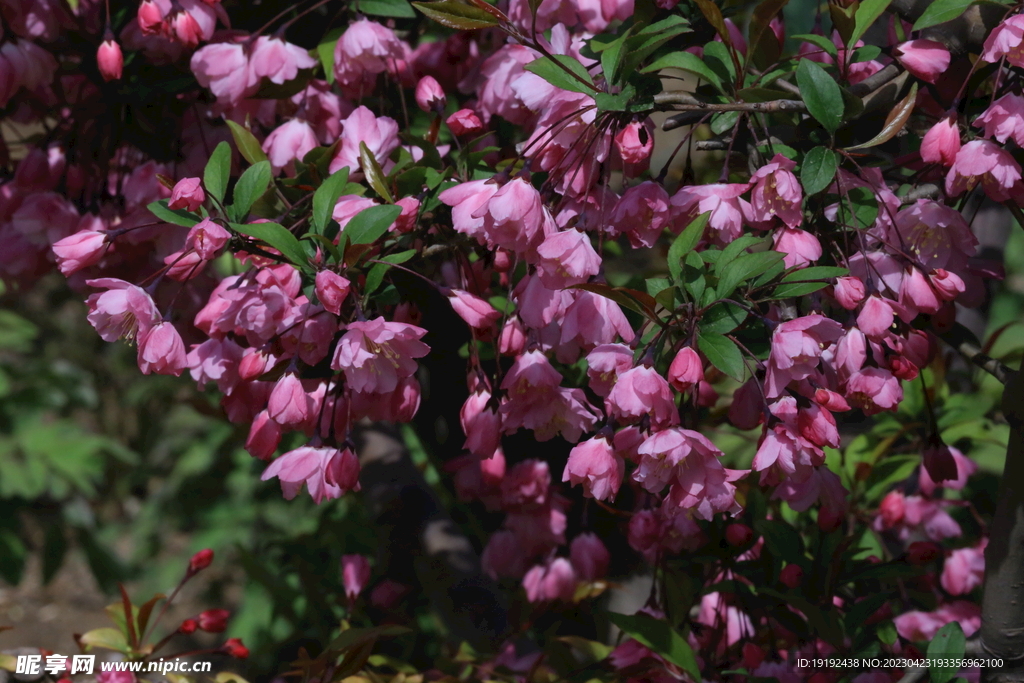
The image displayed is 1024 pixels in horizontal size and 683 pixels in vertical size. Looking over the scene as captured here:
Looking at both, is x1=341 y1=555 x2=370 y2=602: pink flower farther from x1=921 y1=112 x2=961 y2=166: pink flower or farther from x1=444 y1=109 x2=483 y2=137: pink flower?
x1=921 y1=112 x2=961 y2=166: pink flower

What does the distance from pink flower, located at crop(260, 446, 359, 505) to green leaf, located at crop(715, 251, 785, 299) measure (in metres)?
0.41

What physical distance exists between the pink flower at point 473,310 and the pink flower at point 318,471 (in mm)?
187

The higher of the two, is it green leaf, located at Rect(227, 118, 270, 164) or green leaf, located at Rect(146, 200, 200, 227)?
green leaf, located at Rect(146, 200, 200, 227)

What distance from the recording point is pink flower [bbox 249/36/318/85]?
1.03 m

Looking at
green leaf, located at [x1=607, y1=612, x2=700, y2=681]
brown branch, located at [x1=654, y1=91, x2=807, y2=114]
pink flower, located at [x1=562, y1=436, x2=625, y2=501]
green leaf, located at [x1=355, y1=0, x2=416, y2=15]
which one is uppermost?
green leaf, located at [x1=355, y1=0, x2=416, y2=15]

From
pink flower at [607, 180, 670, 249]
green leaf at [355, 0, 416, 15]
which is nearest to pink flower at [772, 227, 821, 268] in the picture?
pink flower at [607, 180, 670, 249]

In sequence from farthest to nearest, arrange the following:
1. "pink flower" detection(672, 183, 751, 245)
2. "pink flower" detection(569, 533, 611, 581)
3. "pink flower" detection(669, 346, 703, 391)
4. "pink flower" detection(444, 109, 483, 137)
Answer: "pink flower" detection(569, 533, 611, 581) → "pink flower" detection(444, 109, 483, 137) → "pink flower" detection(672, 183, 751, 245) → "pink flower" detection(669, 346, 703, 391)

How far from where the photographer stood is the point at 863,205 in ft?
2.71

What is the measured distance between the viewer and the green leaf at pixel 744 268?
72 cm

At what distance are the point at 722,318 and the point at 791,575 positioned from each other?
0.58m

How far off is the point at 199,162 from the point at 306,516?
1.88 m

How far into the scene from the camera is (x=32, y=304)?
4.22m

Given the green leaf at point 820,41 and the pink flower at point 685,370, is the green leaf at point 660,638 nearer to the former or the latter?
the pink flower at point 685,370

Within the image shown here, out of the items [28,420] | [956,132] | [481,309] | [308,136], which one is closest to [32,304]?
[28,420]
